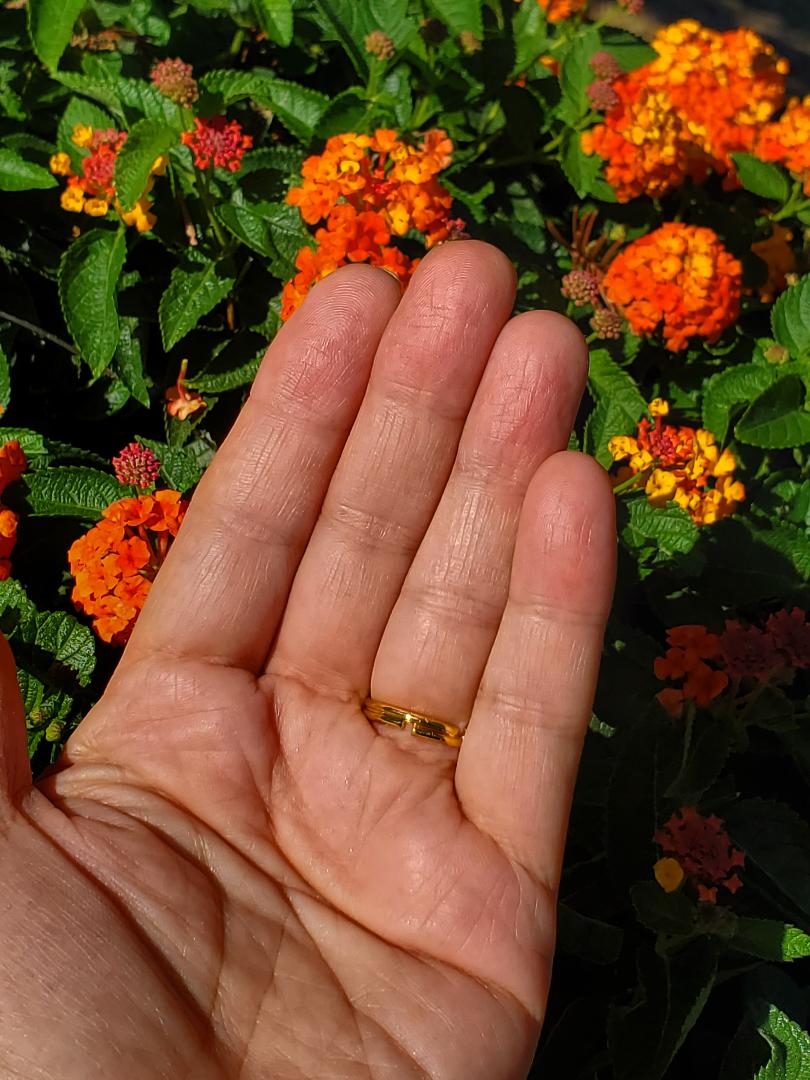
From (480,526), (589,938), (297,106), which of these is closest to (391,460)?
(480,526)

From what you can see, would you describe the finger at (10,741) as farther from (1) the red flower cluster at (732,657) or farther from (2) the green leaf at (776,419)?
(2) the green leaf at (776,419)

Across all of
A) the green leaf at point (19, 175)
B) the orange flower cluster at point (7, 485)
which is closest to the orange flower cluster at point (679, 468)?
the orange flower cluster at point (7, 485)

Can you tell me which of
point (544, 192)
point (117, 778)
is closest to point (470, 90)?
point (544, 192)

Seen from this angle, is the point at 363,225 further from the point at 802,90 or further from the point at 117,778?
the point at 802,90

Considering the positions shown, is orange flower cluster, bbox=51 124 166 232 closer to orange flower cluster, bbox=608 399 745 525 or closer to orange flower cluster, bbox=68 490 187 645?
orange flower cluster, bbox=68 490 187 645

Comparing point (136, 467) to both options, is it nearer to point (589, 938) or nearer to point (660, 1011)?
point (589, 938)

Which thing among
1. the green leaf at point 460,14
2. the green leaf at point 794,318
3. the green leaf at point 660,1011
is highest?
the green leaf at point 460,14
